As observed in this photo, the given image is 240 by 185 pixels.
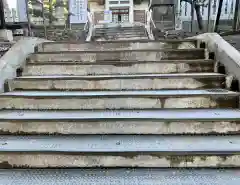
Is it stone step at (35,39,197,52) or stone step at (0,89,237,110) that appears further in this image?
stone step at (35,39,197,52)

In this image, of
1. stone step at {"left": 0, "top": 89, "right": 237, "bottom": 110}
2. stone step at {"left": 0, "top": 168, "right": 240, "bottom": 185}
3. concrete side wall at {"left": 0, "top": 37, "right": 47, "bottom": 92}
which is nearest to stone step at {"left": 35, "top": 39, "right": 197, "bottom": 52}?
concrete side wall at {"left": 0, "top": 37, "right": 47, "bottom": 92}

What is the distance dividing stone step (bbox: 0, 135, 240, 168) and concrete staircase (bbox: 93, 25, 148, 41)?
9.30 meters

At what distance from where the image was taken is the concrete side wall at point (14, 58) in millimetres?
2590

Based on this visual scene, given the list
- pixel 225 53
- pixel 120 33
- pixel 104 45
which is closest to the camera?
pixel 225 53

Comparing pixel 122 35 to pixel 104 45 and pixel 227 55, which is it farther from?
pixel 227 55

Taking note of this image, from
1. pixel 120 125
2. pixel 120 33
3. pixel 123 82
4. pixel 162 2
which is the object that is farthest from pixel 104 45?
pixel 162 2

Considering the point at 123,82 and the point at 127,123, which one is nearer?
the point at 127,123

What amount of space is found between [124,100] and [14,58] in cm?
151

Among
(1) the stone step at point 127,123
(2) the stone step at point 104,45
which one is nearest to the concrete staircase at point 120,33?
(2) the stone step at point 104,45

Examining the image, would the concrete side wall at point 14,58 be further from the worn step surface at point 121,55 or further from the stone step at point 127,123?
the stone step at point 127,123

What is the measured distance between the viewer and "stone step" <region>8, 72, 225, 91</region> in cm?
250

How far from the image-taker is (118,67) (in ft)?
9.36

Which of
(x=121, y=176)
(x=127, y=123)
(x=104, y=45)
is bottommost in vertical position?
(x=121, y=176)

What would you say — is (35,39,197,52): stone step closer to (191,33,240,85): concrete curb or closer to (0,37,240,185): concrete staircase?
(191,33,240,85): concrete curb
